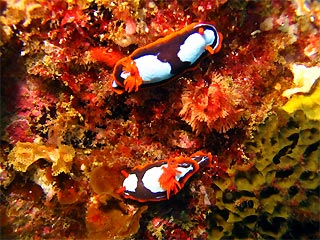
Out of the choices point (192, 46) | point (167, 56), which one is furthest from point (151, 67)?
point (192, 46)

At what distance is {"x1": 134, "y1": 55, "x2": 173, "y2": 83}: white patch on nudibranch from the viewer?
308 cm

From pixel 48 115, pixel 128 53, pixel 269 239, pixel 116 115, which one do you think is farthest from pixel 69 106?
pixel 269 239

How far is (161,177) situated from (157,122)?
62 centimetres

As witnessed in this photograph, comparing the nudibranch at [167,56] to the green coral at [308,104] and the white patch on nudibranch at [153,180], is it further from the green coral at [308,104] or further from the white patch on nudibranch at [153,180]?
the green coral at [308,104]

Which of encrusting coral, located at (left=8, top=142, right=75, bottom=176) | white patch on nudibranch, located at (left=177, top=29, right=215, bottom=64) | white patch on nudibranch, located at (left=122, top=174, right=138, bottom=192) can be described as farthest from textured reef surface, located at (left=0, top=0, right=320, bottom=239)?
white patch on nudibranch, located at (left=177, top=29, right=215, bottom=64)

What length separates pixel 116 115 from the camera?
3.68 meters

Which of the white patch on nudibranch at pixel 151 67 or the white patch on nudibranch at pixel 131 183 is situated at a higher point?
the white patch on nudibranch at pixel 151 67

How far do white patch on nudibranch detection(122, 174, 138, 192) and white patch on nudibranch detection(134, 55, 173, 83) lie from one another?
1151 mm

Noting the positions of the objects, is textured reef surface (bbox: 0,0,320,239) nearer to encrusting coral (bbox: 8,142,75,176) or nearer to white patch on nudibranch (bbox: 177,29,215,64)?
encrusting coral (bbox: 8,142,75,176)

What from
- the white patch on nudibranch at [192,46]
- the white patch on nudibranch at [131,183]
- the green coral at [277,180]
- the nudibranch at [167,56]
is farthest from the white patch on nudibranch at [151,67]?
the green coral at [277,180]

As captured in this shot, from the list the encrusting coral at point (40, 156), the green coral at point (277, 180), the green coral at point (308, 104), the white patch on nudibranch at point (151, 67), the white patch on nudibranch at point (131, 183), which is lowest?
the green coral at point (277, 180)

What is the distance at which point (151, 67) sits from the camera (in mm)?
3074

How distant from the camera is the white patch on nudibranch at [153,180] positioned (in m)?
3.41

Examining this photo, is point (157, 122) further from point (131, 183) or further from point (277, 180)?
point (277, 180)
